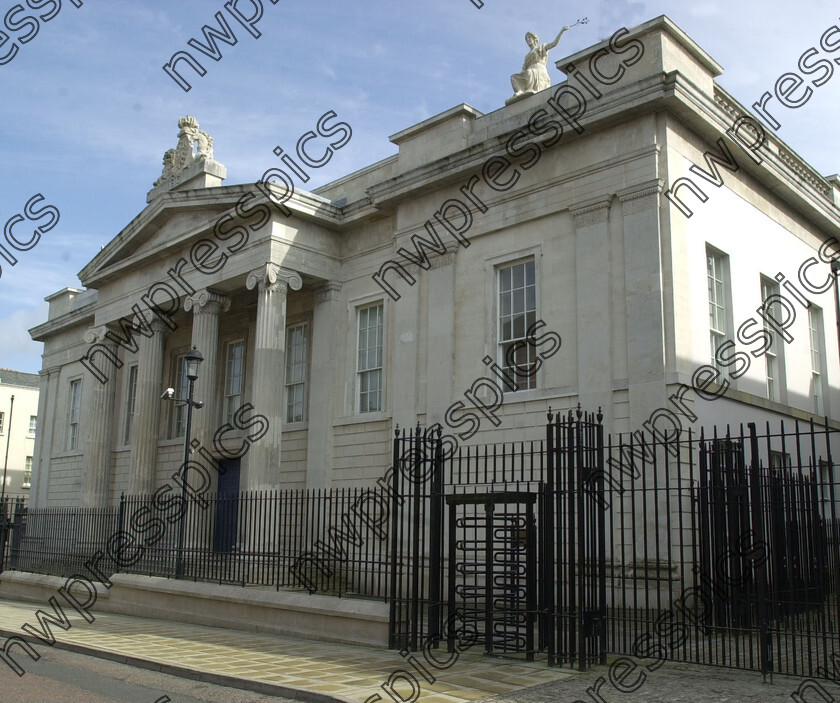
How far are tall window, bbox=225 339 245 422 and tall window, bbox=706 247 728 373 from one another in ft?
43.2

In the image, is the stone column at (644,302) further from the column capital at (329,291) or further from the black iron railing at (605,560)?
the column capital at (329,291)

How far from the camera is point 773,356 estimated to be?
17594 millimetres

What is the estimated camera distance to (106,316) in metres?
26.0

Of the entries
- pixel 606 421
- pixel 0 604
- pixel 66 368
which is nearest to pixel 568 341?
pixel 606 421

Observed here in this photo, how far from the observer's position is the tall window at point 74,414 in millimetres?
31562

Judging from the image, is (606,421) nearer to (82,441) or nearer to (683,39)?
(683,39)

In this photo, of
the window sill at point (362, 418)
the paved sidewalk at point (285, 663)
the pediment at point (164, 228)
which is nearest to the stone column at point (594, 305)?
the window sill at point (362, 418)

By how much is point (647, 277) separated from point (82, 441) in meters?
23.6

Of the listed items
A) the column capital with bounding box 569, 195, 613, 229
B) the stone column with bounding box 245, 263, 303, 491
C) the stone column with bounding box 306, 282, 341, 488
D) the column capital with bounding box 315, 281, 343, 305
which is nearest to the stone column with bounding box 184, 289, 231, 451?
the stone column with bounding box 245, 263, 303, 491

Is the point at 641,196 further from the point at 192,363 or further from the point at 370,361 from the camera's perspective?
the point at 192,363

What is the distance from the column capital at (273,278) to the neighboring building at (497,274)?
0.18ft

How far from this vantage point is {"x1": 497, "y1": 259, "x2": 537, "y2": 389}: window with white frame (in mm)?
16594

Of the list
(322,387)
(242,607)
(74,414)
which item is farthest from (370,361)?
(74,414)

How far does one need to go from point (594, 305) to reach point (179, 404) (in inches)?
600
